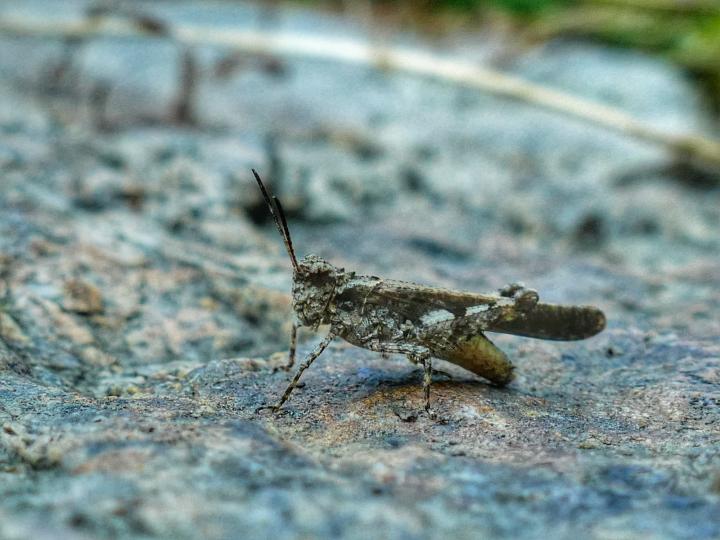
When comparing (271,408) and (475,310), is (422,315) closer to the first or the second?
(475,310)

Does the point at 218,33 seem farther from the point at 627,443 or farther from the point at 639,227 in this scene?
the point at 627,443

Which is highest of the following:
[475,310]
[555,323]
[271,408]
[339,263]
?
[339,263]

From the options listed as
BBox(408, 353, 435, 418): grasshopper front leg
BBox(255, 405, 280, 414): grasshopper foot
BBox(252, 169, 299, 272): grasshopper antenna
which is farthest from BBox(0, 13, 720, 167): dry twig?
BBox(255, 405, 280, 414): grasshopper foot

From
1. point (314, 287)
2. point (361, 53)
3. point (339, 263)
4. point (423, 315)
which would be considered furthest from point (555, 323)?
point (361, 53)

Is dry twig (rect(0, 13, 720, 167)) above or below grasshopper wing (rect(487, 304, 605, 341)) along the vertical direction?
above

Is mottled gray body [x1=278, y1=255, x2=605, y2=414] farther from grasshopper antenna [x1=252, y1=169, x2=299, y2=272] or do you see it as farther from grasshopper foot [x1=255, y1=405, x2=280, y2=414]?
grasshopper foot [x1=255, y1=405, x2=280, y2=414]

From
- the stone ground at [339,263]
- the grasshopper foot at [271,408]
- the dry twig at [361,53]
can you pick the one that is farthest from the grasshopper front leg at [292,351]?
the dry twig at [361,53]

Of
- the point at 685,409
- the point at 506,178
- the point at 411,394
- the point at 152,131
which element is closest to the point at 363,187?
the point at 506,178
